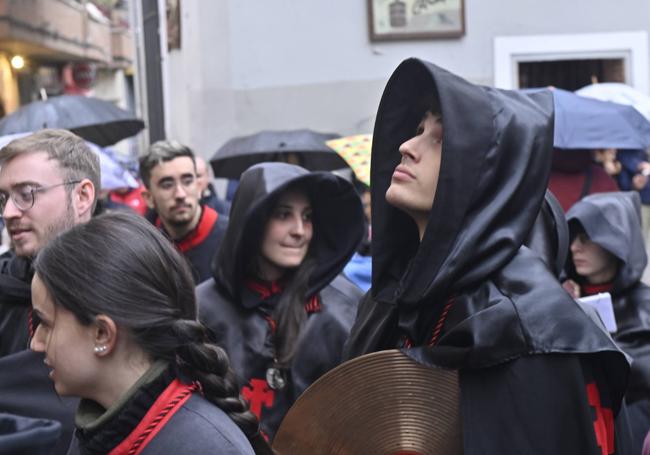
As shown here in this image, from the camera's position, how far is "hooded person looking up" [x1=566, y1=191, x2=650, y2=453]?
5207mm

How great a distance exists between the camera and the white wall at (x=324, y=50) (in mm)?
11281

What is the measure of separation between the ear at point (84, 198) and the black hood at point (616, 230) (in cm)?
260

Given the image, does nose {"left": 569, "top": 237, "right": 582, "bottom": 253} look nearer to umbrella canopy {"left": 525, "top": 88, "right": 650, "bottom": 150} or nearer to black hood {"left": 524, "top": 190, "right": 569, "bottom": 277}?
black hood {"left": 524, "top": 190, "right": 569, "bottom": 277}

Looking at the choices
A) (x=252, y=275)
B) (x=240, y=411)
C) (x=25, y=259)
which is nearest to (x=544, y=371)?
(x=240, y=411)

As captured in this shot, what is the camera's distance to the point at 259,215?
4.89 metres

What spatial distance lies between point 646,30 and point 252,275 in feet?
24.5

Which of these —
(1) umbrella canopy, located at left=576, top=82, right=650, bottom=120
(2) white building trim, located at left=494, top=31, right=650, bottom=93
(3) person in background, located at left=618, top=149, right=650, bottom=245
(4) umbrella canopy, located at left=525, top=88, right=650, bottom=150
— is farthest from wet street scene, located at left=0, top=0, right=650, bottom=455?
(2) white building trim, located at left=494, top=31, right=650, bottom=93

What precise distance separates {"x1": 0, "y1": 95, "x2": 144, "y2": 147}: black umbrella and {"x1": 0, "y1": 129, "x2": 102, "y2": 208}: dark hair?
4794 millimetres

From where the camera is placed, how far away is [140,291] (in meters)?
2.56

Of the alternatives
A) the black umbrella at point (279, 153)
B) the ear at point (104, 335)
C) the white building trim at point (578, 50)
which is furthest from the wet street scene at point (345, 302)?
the white building trim at point (578, 50)

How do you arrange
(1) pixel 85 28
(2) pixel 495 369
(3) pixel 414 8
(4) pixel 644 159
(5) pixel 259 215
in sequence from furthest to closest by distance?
(1) pixel 85 28, (3) pixel 414 8, (4) pixel 644 159, (5) pixel 259 215, (2) pixel 495 369

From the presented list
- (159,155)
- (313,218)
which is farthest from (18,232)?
(159,155)

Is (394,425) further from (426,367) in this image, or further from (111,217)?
(111,217)

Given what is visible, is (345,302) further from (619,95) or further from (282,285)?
(619,95)
